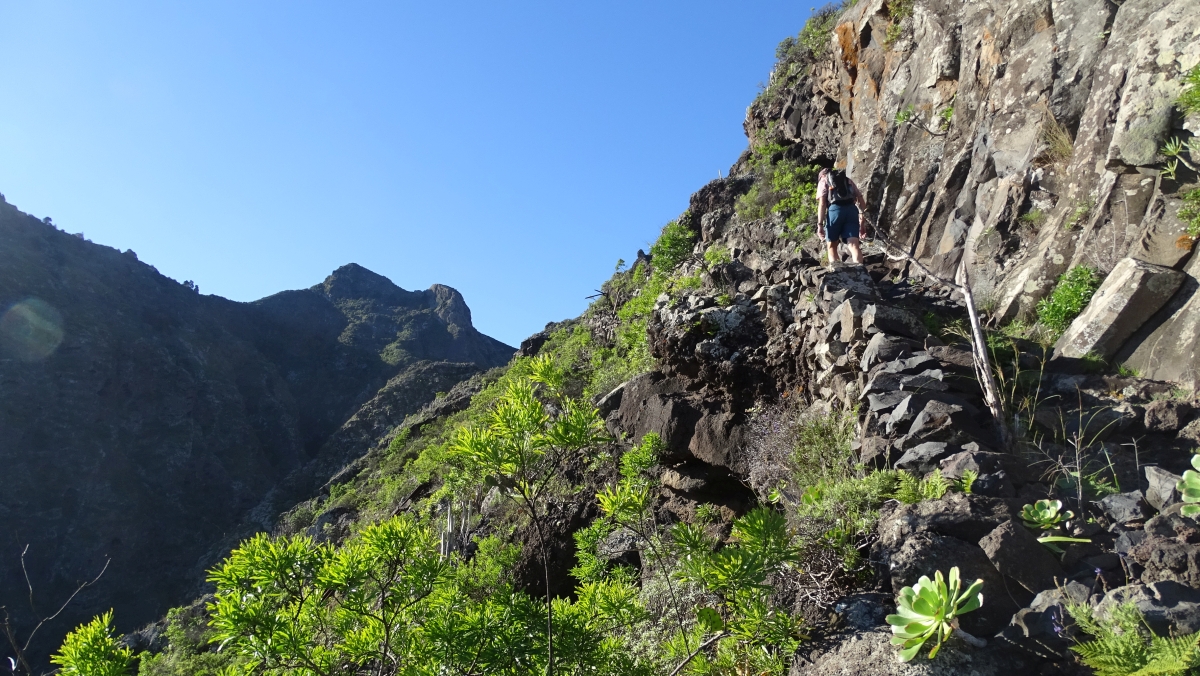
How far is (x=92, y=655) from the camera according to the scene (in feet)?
7.97

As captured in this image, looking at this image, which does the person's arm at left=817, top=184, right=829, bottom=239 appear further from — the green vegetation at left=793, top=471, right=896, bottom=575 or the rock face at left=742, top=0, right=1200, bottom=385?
the green vegetation at left=793, top=471, right=896, bottom=575

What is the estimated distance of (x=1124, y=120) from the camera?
484 centimetres

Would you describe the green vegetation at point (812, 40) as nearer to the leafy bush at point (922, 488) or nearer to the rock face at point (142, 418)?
the leafy bush at point (922, 488)

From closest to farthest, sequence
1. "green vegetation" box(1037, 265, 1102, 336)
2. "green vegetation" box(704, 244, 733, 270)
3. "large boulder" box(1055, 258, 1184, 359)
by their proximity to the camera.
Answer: "large boulder" box(1055, 258, 1184, 359), "green vegetation" box(1037, 265, 1102, 336), "green vegetation" box(704, 244, 733, 270)

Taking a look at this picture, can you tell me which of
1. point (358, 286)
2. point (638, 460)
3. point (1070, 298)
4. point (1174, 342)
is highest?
point (358, 286)

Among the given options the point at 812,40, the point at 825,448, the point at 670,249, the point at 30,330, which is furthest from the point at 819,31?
the point at 30,330

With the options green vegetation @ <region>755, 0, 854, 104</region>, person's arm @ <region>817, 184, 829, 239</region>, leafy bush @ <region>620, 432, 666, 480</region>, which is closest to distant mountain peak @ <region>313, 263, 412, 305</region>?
green vegetation @ <region>755, 0, 854, 104</region>

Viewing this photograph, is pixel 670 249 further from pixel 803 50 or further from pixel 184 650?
pixel 184 650

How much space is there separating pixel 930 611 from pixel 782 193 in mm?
10863

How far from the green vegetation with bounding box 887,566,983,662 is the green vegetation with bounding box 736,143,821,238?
24.4ft

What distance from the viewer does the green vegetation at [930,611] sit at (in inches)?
89.2

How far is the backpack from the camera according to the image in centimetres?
672

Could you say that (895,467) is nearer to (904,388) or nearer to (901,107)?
(904,388)

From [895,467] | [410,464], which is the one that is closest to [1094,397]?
[895,467]
